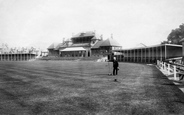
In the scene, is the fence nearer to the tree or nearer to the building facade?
the building facade

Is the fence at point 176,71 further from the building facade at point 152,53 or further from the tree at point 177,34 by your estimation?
the tree at point 177,34

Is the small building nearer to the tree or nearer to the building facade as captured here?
the building facade

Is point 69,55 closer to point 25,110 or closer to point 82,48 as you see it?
point 82,48

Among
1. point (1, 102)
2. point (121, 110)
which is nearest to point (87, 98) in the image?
point (121, 110)

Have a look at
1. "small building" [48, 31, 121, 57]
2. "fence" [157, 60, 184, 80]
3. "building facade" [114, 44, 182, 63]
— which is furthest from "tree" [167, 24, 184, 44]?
"fence" [157, 60, 184, 80]

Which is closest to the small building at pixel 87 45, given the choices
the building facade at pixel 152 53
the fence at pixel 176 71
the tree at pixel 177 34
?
the building facade at pixel 152 53

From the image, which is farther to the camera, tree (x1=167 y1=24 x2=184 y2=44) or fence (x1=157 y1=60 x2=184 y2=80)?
tree (x1=167 y1=24 x2=184 y2=44)

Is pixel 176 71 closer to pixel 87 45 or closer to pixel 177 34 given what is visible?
pixel 177 34

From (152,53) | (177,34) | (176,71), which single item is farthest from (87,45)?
(176,71)

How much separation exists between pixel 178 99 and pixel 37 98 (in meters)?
5.65

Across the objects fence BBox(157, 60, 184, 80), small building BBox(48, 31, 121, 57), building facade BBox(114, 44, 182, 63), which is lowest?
fence BBox(157, 60, 184, 80)

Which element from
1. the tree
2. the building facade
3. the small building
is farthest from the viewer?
the small building

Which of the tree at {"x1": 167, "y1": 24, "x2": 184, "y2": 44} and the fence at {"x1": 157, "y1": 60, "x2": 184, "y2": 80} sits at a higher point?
the tree at {"x1": 167, "y1": 24, "x2": 184, "y2": 44}

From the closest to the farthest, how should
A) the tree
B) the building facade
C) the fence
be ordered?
the fence < the building facade < the tree
